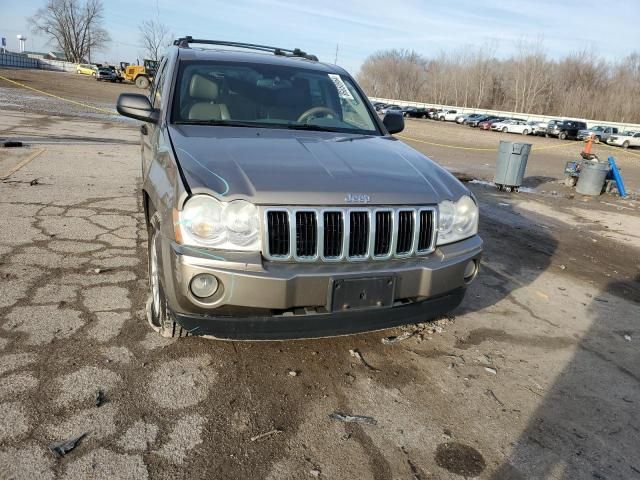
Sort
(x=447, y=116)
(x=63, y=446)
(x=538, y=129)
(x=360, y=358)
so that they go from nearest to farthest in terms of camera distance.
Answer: (x=63, y=446) → (x=360, y=358) → (x=538, y=129) → (x=447, y=116)

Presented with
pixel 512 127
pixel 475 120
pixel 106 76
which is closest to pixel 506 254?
pixel 512 127

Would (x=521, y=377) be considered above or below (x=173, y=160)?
below

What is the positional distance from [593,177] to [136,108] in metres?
10.8

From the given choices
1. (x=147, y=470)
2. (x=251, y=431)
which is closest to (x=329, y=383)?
(x=251, y=431)

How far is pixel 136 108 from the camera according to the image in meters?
3.84

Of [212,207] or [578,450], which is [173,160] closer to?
[212,207]

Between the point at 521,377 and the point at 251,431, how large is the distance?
1.83 meters

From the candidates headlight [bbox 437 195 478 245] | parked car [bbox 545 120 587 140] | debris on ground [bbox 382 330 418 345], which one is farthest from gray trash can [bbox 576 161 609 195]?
parked car [bbox 545 120 587 140]

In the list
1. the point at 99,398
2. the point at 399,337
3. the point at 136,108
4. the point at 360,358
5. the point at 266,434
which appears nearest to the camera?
the point at 266,434

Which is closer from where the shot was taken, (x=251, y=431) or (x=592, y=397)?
(x=251, y=431)

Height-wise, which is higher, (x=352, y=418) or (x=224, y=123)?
(x=224, y=123)

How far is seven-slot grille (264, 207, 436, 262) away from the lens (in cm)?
266

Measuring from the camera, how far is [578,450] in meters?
2.65

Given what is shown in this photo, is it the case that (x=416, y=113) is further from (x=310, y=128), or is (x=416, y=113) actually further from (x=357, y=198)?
(x=357, y=198)
